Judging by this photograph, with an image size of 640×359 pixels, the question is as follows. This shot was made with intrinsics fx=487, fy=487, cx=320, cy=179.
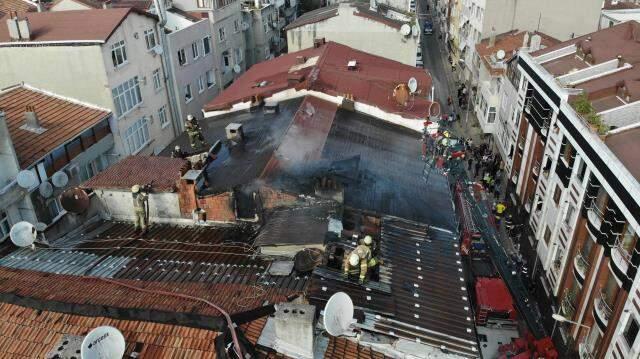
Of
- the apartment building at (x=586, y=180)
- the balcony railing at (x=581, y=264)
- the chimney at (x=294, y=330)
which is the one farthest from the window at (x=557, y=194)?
the chimney at (x=294, y=330)

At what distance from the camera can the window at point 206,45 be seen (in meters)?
47.1

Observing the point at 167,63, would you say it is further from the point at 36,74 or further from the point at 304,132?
the point at 304,132

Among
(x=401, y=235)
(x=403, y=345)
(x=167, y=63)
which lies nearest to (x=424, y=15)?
(x=167, y=63)

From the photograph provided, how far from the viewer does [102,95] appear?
32500 mm

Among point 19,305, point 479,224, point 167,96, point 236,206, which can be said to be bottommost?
point 479,224

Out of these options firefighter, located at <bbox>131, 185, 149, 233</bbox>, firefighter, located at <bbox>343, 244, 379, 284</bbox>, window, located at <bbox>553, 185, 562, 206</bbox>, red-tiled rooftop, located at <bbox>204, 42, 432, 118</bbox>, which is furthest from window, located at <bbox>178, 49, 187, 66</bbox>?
firefighter, located at <bbox>343, 244, 379, 284</bbox>

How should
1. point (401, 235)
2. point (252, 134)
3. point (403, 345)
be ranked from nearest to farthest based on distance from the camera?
1. point (403, 345)
2. point (401, 235)
3. point (252, 134)

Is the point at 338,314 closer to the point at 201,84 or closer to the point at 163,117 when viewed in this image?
the point at 163,117

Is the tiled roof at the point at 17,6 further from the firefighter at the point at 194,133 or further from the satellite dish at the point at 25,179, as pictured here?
the firefighter at the point at 194,133

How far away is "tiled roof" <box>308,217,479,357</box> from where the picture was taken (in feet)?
44.9

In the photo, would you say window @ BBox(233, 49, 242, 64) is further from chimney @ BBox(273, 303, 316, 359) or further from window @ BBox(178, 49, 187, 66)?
chimney @ BBox(273, 303, 316, 359)

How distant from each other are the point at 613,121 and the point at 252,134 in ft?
61.2

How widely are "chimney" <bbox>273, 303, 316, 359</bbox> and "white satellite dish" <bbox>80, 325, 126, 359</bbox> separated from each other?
3.40 m

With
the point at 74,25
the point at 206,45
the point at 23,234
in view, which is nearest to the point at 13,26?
the point at 74,25
